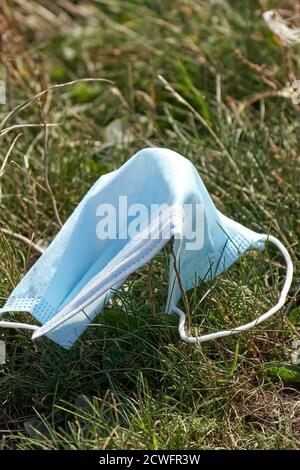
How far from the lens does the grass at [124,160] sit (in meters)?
2.07

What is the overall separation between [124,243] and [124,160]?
0.77 metres

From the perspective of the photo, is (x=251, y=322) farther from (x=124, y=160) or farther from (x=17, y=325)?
(x=124, y=160)

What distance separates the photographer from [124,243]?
2.18m

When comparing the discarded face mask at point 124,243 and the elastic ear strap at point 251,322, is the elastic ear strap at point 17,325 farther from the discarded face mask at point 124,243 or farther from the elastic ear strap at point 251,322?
the elastic ear strap at point 251,322

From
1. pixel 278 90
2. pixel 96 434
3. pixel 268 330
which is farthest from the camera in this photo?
pixel 278 90

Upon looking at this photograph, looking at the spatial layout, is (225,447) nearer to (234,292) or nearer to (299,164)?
(234,292)

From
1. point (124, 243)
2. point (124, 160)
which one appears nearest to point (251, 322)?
point (124, 243)

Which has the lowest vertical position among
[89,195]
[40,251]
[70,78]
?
[70,78]

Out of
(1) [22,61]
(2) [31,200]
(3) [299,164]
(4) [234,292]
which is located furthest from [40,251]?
(1) [22,61]

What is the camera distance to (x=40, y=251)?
2.56 m

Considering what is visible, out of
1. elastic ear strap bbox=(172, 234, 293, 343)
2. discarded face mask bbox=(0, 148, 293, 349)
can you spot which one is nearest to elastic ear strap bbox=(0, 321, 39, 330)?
discarded face mask bbox=(0, 148, 293, 349)

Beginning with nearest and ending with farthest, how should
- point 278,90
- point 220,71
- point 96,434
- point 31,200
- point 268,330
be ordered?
point 96,434
point 268,330
point 31,200
point 278,90
point 220,71

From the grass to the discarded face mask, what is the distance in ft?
0.17
